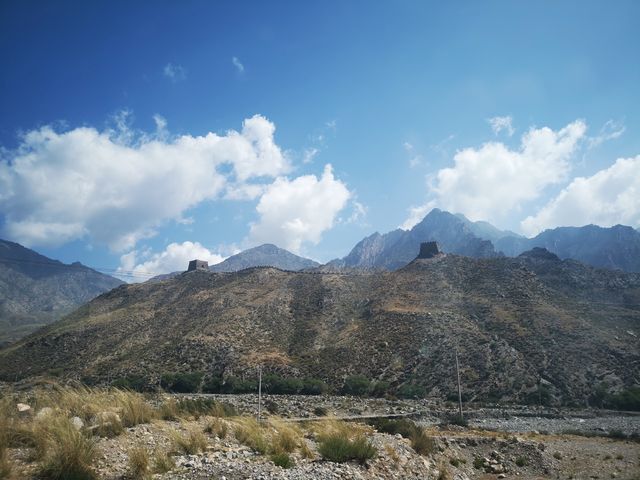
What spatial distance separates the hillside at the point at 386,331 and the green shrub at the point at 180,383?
14.2 feet

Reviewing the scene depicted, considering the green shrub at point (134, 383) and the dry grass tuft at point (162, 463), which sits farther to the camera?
the green shrub at point (134, 383)

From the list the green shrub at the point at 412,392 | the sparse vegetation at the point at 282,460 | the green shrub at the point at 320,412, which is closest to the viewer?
the sparse vegetation at the point at 282,460

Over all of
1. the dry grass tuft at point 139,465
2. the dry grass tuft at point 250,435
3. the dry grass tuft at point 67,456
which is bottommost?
the dry grass tuft at point 250,435

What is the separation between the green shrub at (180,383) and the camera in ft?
168

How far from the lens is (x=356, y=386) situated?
49.1m

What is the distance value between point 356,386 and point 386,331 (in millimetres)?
14937

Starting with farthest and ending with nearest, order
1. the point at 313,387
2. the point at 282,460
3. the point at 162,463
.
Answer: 1. the point at 313,387
2. the point at 282,460
3. the point at 162,463

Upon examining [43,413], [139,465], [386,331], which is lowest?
[139,465]

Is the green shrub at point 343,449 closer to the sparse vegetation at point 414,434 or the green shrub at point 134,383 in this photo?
the sparse vegetation at point 414,434

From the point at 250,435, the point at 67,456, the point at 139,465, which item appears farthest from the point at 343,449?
the point at 67,456

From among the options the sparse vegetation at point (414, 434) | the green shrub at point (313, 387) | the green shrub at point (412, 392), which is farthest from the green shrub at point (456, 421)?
the green shrub at point (313, 387)

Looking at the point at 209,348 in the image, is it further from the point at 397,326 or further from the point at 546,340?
the point at 546,340

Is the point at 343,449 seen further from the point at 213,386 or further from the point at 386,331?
the point at 386,331

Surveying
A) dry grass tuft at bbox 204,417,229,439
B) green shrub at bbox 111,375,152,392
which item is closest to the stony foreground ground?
dry grass tuft at bbox 204,417,229,439
